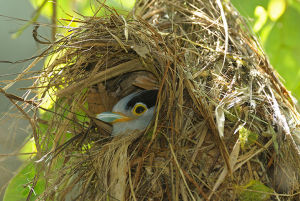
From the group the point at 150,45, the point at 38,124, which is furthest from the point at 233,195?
the point at 38,124

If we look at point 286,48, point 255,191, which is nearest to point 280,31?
point 286,48

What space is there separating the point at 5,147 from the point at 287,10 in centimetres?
132

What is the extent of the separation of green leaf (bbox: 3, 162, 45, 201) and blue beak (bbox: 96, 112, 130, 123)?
354 millimetres

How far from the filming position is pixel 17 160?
6.18ft

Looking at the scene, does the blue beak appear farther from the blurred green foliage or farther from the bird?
the blurred green foliage

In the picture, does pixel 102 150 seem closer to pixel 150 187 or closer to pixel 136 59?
pixel 150 187

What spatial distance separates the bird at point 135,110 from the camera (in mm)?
1896

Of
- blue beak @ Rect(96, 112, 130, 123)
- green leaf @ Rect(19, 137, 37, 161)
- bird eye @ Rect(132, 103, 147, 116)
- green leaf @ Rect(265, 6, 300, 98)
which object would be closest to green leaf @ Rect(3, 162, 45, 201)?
green leaf @ Rect(19, 137, 37, 161)

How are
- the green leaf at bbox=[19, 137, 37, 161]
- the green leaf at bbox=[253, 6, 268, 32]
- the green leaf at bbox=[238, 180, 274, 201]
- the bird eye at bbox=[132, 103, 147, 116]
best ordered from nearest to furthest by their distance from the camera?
the green leaf at bbox=[238, 180, 274, 201] → the green leaf at bbox=[253, 6, 268, 32] → the green leaf at bbox=[19, 137, 37, 161] → the bird eye at bbox=[132, 103, 147, 116]

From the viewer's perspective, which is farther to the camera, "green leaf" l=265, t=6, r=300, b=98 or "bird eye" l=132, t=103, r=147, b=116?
"bird eye" l=132, t=103, r=147, b=116

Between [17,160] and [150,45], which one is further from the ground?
[150,45]

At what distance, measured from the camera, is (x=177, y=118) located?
1.54 m

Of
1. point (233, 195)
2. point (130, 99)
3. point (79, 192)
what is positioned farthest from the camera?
point (130, 99)

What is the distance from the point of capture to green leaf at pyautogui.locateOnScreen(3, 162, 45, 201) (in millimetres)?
1781
